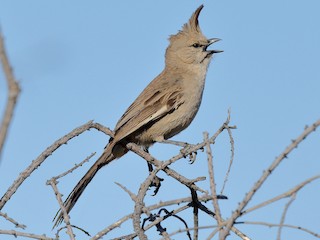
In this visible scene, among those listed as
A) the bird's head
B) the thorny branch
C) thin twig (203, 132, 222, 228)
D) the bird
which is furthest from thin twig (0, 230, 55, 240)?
the bird's head

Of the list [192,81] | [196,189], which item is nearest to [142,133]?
[192,81]

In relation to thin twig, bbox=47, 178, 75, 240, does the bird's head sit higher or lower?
higher

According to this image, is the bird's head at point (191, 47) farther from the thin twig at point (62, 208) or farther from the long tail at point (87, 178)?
the thin twig at point (62, 208)

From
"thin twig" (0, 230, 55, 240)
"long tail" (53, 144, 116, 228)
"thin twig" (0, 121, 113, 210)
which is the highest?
"long tail" (53, 144, 116, 228)

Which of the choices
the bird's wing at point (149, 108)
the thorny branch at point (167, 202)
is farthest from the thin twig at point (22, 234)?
the bird's wing at point (149, 108)

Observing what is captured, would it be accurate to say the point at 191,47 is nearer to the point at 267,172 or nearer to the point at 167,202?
the point at 167,202

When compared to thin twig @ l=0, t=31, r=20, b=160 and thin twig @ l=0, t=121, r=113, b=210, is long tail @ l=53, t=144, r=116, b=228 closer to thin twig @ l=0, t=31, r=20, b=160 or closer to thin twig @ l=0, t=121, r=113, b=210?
thin twig @ l=0, t=121, r=113, b=210

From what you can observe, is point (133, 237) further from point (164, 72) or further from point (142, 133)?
point (164, 72)

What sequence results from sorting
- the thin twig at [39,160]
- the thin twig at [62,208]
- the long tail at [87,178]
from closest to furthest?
the thin twig at [62,208] → the thin twig at [39,160] → the long tail at [87,178]

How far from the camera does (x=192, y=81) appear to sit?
6047 mm

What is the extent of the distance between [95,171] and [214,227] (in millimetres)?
2876

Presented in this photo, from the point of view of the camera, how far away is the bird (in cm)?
539

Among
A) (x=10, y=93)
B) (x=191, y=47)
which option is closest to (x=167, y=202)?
(x=10, y=93)

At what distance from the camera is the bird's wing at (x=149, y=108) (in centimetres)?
551
